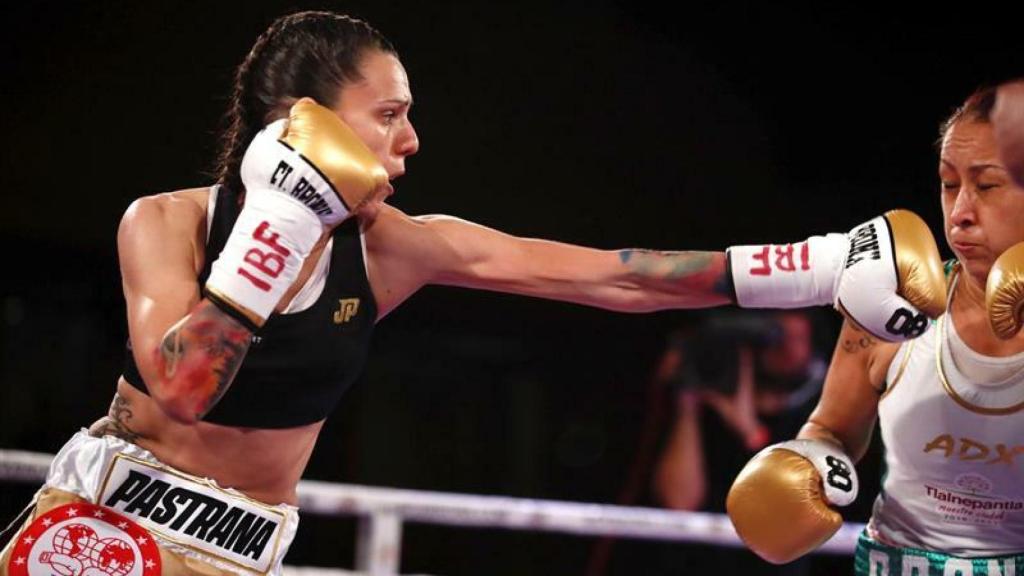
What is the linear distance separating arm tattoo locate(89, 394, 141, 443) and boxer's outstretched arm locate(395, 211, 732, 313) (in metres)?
0.48

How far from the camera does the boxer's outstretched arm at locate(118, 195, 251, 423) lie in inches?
58.3

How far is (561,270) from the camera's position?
181 centimetres

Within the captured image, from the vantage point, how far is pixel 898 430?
6.18 ft

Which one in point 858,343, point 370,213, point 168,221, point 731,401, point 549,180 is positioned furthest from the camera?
point 549,180

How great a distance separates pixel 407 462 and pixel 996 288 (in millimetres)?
4754

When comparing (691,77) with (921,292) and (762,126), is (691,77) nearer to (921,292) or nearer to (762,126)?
(762,126)

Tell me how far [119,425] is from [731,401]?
1844 millimetres

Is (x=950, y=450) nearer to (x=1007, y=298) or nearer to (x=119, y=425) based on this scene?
(x=1007, y=298)

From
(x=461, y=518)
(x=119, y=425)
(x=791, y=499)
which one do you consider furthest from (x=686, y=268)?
(x=461, y=518)

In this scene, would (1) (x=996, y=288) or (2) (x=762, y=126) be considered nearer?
(1) (x=996, y=288)

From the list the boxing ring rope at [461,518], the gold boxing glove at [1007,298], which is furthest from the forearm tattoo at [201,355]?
the boxing ring rope at [461,518]

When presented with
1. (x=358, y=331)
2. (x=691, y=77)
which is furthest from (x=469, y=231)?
(x=691, y=77)

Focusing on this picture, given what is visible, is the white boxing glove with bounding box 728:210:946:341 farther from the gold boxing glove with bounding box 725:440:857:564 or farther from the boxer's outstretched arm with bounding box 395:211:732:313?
the gold boxing glove with bounding box 725:440:857:564

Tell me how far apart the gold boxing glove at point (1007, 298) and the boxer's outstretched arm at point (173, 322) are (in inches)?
40.9
